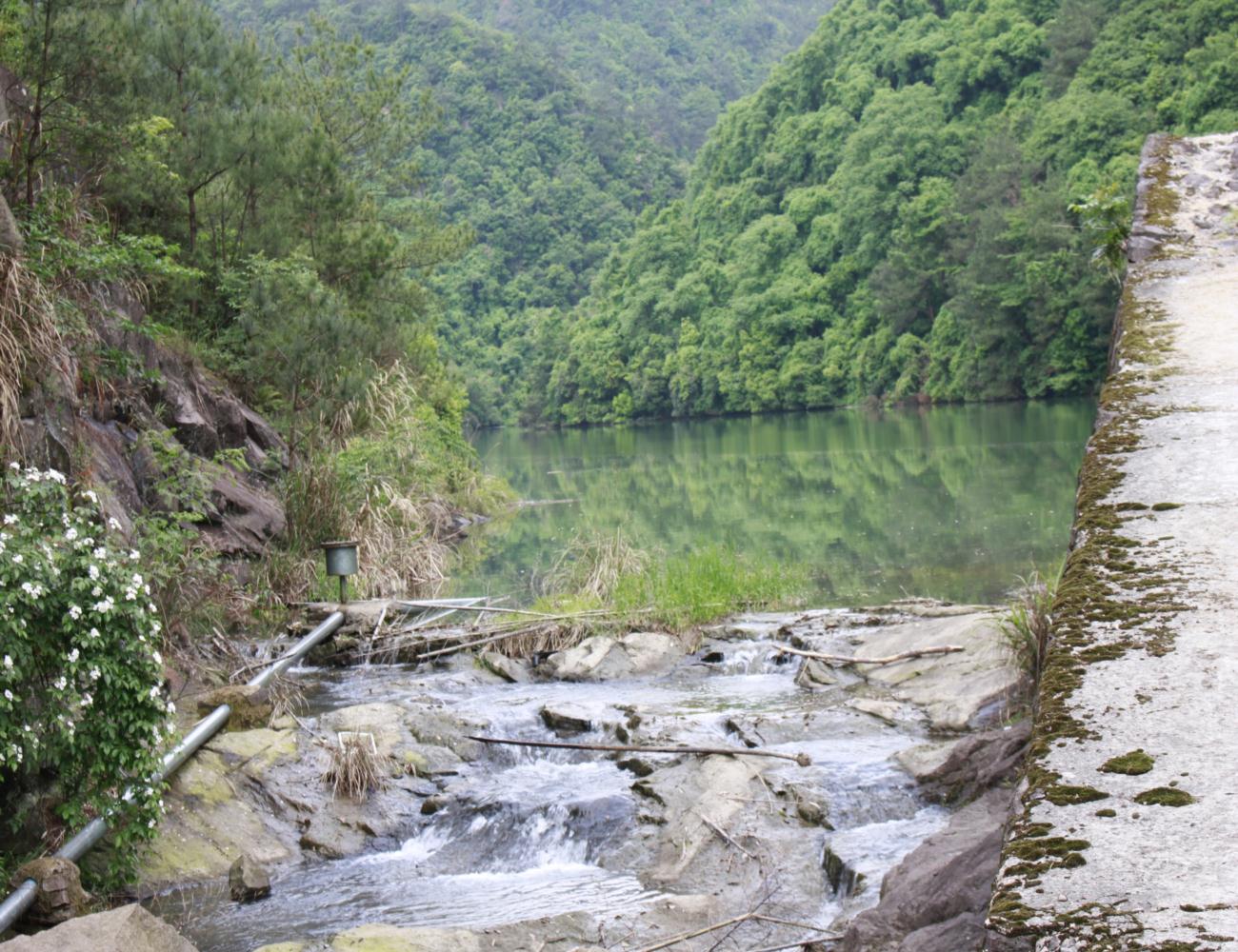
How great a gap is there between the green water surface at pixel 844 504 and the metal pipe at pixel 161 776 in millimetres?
5655

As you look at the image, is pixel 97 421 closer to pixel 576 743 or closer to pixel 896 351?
pixel 576 743

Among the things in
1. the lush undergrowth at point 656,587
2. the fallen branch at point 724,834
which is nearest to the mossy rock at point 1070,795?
the fallen branch at point 724,834

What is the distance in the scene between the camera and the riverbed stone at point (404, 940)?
507cm

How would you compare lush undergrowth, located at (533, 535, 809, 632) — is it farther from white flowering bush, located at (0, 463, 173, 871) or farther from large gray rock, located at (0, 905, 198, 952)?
large gray rock, located at (0, 905, 198, 952)

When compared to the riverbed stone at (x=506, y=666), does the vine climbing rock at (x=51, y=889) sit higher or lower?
higher

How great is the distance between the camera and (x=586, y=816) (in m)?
6.66

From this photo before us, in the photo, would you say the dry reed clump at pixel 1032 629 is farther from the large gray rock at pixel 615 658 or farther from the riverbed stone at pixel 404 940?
the large gray rock at pixel 615 658

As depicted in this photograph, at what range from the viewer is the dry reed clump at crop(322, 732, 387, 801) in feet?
23.9

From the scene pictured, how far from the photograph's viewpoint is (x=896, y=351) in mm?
59781

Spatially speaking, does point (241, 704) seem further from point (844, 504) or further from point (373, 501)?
point (844, 504)

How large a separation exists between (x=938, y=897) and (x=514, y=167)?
98392 millimetres

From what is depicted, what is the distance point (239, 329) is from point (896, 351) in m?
47.8

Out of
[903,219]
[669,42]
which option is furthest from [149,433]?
[669,42]

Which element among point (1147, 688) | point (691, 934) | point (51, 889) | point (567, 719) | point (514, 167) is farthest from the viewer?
point (514, 167)
